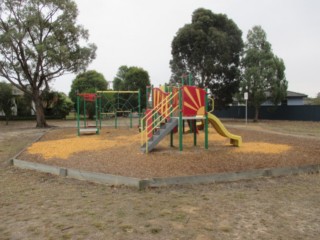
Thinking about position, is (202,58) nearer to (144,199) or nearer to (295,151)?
(295,151)

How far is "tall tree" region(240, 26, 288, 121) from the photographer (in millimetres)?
29438

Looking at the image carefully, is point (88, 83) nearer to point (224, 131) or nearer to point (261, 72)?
point (261, 72)

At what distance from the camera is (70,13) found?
23.7 m

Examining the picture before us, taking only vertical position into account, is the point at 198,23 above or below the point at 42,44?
above

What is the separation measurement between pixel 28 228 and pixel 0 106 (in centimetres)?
2777

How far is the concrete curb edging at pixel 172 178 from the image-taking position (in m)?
6.46

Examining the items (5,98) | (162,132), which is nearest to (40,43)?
(5,98)

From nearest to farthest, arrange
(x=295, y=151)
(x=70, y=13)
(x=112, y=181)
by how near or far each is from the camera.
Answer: (x=112, y=181) → (x=295, y=151) → (x=70, y=13)

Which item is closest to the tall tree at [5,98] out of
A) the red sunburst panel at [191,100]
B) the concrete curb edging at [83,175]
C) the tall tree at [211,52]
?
the tall tree at [211,52]

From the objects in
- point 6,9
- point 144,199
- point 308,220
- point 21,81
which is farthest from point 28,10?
point 308,220

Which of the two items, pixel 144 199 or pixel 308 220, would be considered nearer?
pixel 308 220

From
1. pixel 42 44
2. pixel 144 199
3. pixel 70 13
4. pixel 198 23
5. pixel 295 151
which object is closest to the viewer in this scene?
pixel 144 199

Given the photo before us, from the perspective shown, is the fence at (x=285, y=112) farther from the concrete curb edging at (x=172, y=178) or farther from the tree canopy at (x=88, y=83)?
the concrete curb edging at (x=172, y=178)

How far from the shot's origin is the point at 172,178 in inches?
260
